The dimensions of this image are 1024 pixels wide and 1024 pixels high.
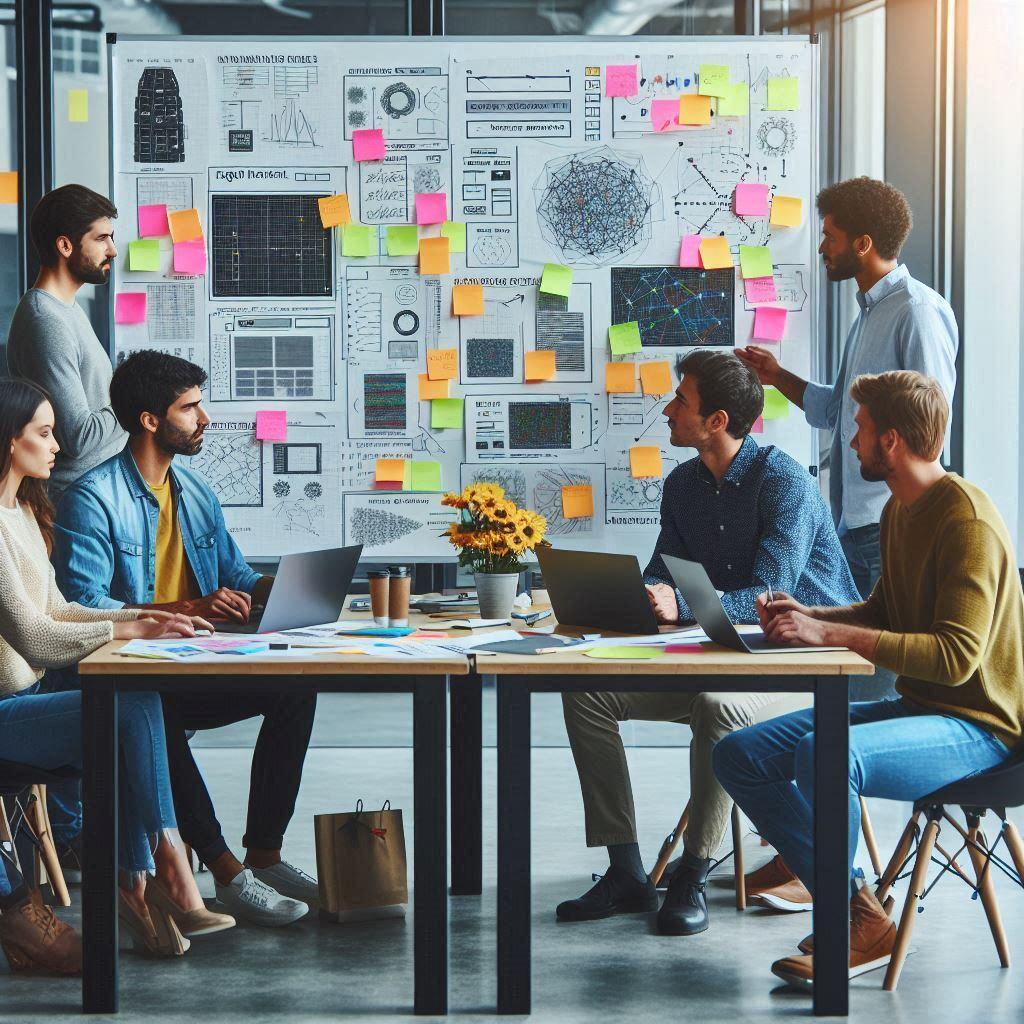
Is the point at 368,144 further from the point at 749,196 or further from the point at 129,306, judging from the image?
the point at 749,196

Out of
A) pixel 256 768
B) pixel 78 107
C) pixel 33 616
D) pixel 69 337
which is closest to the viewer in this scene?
pixel 33 616

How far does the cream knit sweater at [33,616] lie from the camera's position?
95.7 inches

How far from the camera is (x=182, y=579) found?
3020mm

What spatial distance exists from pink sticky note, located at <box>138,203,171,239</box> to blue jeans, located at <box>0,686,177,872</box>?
79.6 inches

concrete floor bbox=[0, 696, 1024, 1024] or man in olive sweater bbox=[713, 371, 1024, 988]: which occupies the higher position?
man in olive sweater bbox=[713, 371, 1024, 988]

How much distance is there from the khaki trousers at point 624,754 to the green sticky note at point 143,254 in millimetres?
2104

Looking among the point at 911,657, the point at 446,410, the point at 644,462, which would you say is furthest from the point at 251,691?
the point at 644,462

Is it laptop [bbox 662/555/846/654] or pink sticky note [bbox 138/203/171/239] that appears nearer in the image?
laptop [bbox 662/555/846/654]

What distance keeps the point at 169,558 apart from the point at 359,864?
2.58 ft

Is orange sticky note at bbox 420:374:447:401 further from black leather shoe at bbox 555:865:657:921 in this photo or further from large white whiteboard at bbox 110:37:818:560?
black leather shoe at bbox 555:865:657:921

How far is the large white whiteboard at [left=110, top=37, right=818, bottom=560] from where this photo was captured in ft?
13.7

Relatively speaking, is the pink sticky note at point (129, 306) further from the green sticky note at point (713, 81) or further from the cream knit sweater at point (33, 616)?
the green sticky note at point (713, 81)

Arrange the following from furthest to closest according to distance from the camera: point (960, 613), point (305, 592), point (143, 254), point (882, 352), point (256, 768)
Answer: point (143, 254) → point (882, 352) → point (256, 768) → point (305, 592) → point (960, 613)

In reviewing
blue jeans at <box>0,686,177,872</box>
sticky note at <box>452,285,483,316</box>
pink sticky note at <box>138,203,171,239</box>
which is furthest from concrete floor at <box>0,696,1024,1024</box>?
pink sticky note at <box>138,203,171,239</box>
